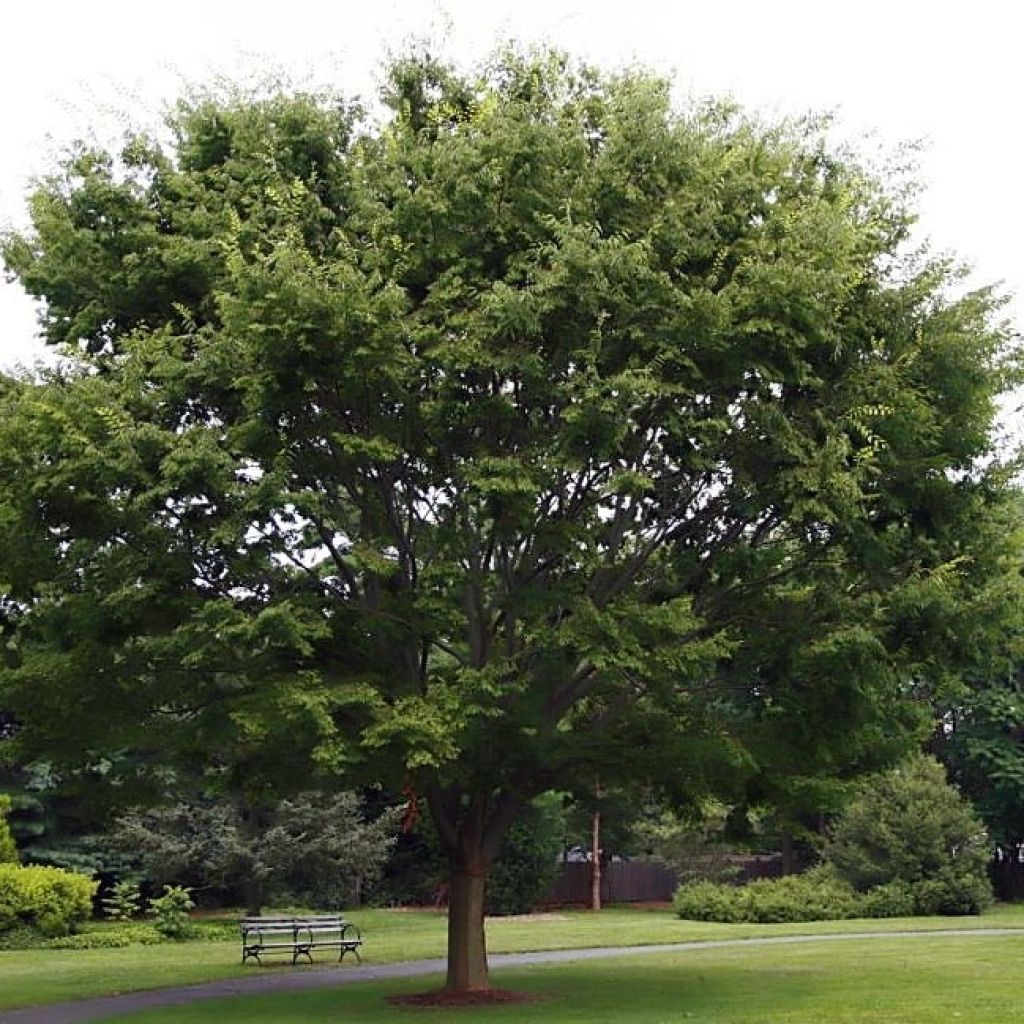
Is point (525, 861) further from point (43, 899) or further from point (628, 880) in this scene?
point (43, 899)

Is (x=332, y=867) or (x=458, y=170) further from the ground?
A: (x=458, y=170)

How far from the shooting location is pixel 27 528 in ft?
50.4

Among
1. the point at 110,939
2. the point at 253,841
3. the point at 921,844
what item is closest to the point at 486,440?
the point at 110,939

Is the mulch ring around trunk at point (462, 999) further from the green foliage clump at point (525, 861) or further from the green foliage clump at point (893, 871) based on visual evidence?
the green foliage clump at point (893, 871)

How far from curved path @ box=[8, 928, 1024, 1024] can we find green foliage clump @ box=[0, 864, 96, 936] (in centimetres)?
846

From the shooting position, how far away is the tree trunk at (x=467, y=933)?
18984 mm

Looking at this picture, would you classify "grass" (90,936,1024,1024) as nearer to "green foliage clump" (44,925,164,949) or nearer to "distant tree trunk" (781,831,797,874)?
"green foliage clump" (44,925,164,949)

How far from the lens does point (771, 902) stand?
3981 cm

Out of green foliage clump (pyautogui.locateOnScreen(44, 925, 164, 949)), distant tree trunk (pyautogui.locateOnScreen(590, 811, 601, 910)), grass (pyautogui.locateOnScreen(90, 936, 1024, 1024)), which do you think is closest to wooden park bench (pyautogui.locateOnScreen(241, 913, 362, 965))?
green foliage clump (pyautogui.locateOnScreen(44, 925, 164, 949))

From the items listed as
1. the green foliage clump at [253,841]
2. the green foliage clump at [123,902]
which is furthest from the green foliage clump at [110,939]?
the green foliage clump at [253,841]

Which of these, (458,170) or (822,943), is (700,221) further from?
(822,943)

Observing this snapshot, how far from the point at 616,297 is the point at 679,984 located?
10.9 meters

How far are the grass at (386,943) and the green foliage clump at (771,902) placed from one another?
1.08m

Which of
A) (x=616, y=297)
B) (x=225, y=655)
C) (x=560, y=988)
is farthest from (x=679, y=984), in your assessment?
(x=616, y=297)
